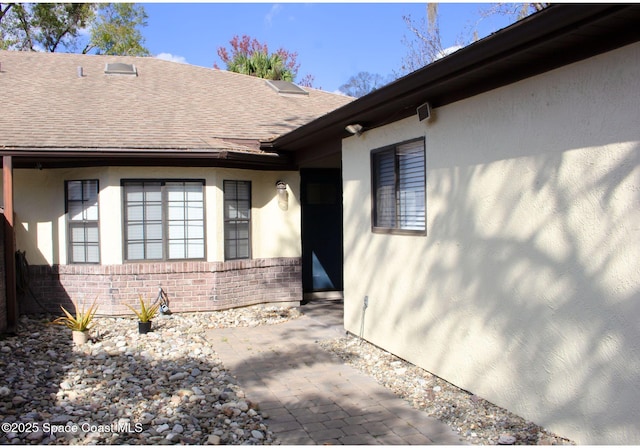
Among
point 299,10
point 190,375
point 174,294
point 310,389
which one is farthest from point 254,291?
point 299,10

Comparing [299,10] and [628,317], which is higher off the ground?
[299,10]

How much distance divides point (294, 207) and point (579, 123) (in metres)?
6.77

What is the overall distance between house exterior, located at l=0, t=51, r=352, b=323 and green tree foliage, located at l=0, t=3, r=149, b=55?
19669 mm

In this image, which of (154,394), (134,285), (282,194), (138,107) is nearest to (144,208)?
(134,285)

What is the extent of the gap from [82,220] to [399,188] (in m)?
5.78

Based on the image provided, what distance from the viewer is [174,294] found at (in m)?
9.11

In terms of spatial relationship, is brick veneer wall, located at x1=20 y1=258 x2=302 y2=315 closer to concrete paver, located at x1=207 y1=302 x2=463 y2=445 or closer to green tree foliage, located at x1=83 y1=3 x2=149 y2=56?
concrete paver, located at x1=207 y1=302 x2=463 y2=445

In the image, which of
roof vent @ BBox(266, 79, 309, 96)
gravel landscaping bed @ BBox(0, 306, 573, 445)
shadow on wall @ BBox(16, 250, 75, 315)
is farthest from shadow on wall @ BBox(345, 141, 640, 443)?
roof vent @ BBox(266, 79, 309, 96)

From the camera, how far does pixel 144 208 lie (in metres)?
9.10

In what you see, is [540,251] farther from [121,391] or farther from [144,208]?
[144,208]

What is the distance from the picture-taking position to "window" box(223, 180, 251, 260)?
9.57 metres

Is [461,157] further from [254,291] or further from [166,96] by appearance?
[166,96]

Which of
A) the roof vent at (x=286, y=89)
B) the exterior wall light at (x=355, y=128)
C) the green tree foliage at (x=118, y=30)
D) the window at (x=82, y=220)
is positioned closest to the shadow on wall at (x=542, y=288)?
the exterior wall light at (x=355, y=128)

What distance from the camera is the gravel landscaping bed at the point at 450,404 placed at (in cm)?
409
